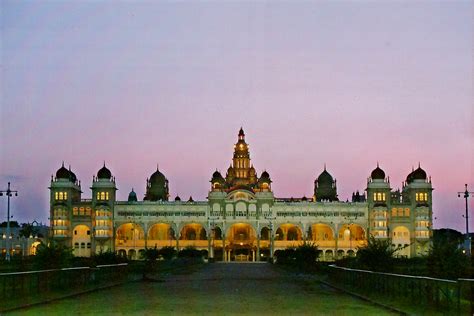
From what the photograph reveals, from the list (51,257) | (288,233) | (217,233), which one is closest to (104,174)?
(217,233)

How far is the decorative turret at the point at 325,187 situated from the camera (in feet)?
622

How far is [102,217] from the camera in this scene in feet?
514

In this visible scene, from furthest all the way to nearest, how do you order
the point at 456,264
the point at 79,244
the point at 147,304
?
the point at 79,244, the point at 456,264, the point at 147,304

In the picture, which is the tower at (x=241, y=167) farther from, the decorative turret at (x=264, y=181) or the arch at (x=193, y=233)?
the arch at (x=193, y=233)

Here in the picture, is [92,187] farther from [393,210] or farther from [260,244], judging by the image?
[393,210]

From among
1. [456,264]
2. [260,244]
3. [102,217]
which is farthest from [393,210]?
[456,264]

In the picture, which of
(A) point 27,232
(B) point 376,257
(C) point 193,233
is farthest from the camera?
(A) point 27,232

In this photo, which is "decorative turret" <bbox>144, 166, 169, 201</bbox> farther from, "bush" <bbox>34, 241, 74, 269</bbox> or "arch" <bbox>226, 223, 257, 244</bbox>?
"bush" <bbox>34, 241, 74, 269</bbox>

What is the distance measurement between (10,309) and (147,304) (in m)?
5.05

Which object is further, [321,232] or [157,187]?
[157,187]

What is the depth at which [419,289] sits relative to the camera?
2652cm

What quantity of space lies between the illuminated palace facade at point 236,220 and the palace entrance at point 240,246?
7.6 inches

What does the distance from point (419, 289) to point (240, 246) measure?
132 m

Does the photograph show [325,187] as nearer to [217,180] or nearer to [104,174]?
[217,180]
